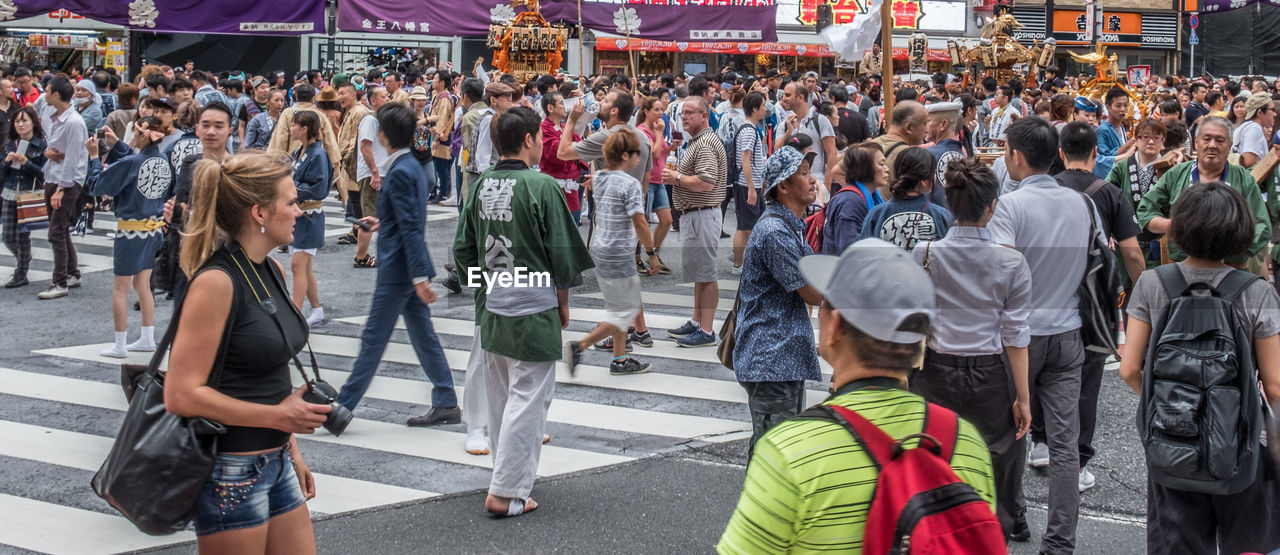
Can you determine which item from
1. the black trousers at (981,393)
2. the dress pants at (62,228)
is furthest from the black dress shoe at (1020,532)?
the dress pants at (62,228)

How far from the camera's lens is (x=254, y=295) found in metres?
3.48

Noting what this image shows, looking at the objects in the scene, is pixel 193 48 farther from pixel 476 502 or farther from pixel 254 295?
pixel 254 295

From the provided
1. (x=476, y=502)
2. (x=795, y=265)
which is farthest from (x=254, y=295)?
(x=476, y=502)

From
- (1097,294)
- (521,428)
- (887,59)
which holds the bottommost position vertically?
(521,428)

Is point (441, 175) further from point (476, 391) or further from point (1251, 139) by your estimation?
point (476, 391)

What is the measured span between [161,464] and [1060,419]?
3.66 meters

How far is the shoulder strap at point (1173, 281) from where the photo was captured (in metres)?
4.09

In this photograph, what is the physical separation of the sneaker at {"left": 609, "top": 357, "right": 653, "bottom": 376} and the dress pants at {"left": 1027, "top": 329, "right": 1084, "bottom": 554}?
3.70m

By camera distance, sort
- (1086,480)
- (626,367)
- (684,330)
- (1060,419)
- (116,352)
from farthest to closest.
→ (684,330), (116,352), (626,367), (1086,480), (1060,419)

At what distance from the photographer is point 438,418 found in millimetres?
7484

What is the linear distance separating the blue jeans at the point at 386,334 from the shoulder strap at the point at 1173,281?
430cm

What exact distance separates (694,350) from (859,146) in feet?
10.6

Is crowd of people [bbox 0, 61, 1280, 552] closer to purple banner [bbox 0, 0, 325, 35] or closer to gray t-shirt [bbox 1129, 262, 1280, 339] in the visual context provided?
gray t-shirt [bbox 1129, 262, 1280, 339]

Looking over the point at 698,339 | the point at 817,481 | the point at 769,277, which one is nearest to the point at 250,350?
the point at 817,481
